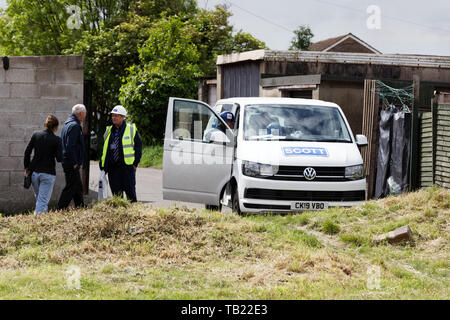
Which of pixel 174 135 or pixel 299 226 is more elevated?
pixel 174 135

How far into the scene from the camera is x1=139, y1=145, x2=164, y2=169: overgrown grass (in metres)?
25.0

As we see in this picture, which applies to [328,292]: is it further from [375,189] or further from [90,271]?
[375,189]

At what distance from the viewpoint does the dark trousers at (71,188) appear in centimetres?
1077

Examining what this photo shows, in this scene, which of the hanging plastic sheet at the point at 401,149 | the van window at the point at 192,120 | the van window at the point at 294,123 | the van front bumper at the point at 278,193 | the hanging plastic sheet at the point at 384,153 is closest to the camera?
the van front bumper at the point at 278,193

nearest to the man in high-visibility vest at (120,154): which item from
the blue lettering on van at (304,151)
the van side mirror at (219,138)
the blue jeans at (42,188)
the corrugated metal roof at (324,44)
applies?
the blue jeans at (42,188)

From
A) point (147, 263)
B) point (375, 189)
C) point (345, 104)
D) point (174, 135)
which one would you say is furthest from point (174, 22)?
point (147, 263)

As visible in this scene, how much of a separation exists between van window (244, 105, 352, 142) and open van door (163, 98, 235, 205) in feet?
1.58

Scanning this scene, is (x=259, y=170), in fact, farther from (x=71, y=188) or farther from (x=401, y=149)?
(x=401, y=149)

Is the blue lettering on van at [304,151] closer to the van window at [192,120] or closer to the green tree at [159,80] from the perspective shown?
the van window at [192,120]

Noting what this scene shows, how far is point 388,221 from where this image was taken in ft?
31.2

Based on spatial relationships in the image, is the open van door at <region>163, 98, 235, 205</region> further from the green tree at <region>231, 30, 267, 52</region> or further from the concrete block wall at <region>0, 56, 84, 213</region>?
the green tree at <region>231, 30, 267, 52</region>

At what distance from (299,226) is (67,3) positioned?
3445 centimetres

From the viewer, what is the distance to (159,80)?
2653cm

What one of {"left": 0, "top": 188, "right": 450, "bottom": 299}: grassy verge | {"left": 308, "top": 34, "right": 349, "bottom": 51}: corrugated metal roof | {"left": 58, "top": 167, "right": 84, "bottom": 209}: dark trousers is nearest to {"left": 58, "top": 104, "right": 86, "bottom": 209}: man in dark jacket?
{"left": 58, "top": 167, "right": 84, "bottom": 209}: dark trousers
